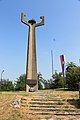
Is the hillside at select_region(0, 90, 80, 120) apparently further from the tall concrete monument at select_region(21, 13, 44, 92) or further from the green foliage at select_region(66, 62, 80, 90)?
the green foliage at select_region(66, 62, 80, 90)

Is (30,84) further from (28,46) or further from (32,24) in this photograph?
(32,24)

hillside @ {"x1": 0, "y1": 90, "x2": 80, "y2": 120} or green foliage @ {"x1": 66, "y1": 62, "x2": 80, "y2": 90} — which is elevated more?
green foliage @ {"x1": 66, "y1": 62, "x2": 80, "y2": 90}

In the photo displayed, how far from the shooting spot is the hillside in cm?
1037

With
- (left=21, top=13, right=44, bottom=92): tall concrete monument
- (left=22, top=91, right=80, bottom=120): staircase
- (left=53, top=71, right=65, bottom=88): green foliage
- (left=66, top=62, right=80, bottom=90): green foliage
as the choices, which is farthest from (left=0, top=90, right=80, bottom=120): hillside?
(left=53, top=71, right=65, bottom=88): green foliage

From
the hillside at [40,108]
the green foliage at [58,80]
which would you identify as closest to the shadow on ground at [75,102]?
the hillside at [40,108]

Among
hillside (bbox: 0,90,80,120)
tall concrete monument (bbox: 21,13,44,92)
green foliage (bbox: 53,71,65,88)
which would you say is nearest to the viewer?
hillside (bbox: 0,90,80,120)

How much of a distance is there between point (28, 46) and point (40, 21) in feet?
9.10

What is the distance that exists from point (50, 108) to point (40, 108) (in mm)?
444

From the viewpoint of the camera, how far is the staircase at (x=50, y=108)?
10523 millimetres

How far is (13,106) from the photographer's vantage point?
11477 mm

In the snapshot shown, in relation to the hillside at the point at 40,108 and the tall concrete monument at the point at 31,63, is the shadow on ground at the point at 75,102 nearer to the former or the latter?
the hillside at the point at 40,108

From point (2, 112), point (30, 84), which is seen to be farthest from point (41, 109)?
point (30, 84)

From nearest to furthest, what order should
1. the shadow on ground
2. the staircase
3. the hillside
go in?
the hillside < the staircase < the shadow on ground

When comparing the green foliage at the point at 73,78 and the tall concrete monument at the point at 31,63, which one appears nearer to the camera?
the tall concrete monument at the point at 31,63
